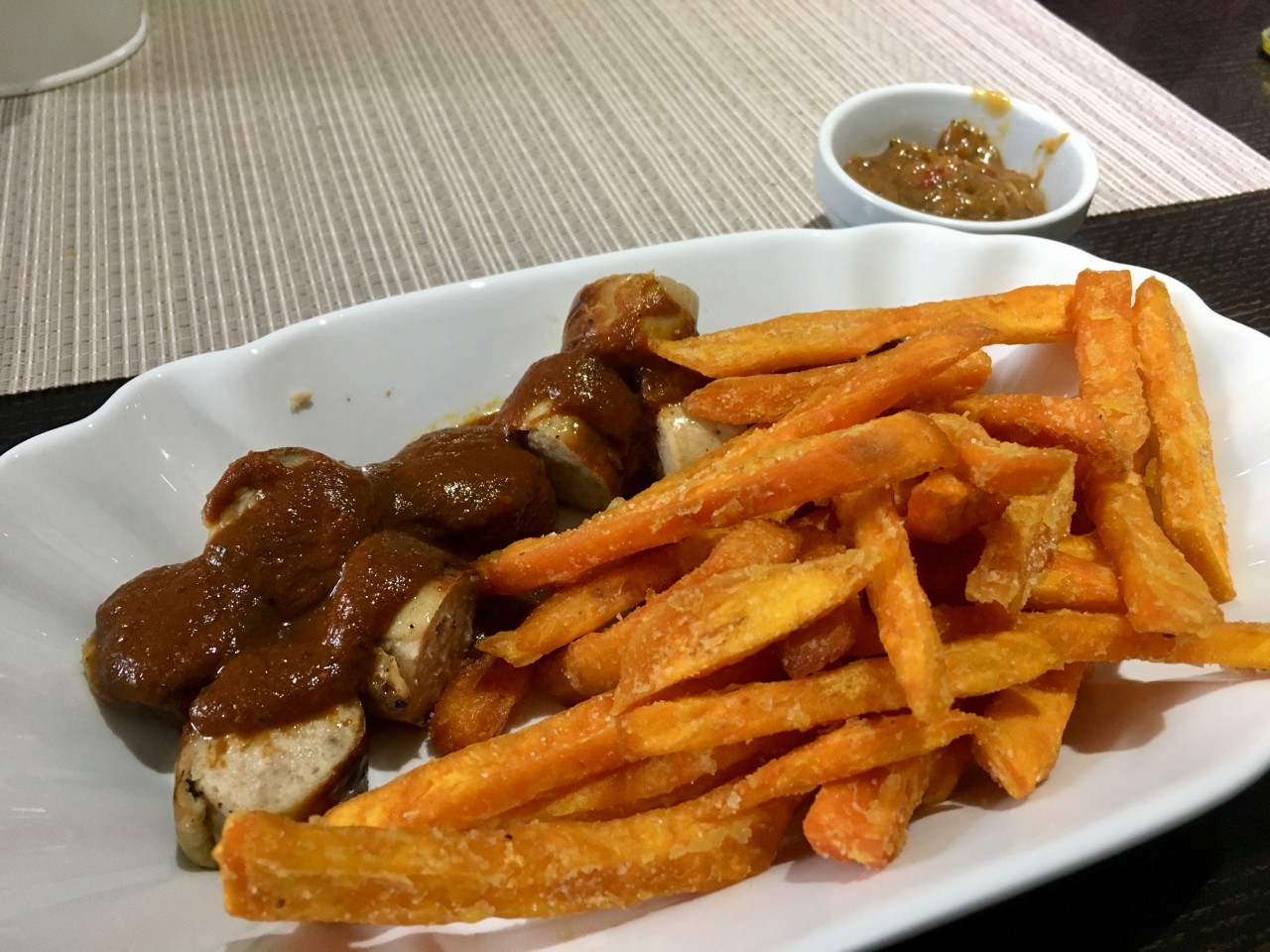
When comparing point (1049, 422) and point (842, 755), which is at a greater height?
point (1049, 422)

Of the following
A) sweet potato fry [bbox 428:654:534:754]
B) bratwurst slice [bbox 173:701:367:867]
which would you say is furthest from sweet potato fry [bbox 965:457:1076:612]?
bratwurst slice [bbox 173:701:367:867]

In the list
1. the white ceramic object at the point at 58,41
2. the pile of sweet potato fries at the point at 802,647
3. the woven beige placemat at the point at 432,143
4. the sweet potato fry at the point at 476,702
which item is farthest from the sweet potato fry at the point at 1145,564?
the white ceramic object at the point at 58,41

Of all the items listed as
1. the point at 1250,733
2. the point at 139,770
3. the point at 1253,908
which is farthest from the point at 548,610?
the point at 1253,908

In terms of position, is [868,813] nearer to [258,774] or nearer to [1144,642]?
[1144,642]

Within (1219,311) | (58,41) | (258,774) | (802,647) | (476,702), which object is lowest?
(1219,311)

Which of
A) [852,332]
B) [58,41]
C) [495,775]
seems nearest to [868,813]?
[495,775]

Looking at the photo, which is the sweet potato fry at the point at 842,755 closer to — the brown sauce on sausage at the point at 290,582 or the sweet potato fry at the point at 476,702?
the sweet potato fry at the point at 476,702

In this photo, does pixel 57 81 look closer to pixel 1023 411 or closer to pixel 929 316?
pixel 929 316
